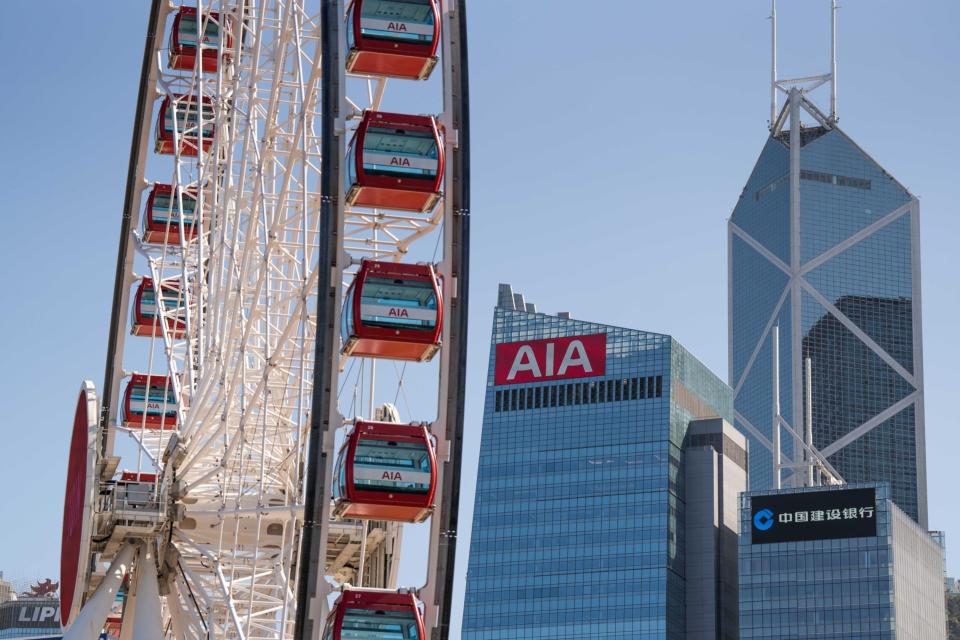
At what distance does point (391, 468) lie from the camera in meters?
43.4

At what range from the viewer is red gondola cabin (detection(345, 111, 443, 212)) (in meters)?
45.2

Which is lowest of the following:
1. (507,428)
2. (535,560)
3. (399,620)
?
(399,620)

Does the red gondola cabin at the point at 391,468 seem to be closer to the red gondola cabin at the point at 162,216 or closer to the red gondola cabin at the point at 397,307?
the red gondola cabin at the point at 397,307

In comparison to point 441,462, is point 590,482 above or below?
above

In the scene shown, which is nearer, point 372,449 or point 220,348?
point 372,449

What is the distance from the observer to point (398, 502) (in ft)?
143

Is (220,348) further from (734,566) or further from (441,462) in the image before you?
(734,566)

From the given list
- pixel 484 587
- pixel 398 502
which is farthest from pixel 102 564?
pixel 484 587

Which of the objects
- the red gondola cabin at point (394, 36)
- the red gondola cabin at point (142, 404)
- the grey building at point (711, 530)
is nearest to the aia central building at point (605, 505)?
the grey building at point (711, 530)

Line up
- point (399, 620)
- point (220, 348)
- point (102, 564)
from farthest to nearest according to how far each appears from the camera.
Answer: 1. point (102, 564)
2. point (220, 348)
3. point (399, 620)

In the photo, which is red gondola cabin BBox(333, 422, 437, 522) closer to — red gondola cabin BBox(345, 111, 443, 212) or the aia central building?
red gondola cabin BBox(345, 111, 443, 212)

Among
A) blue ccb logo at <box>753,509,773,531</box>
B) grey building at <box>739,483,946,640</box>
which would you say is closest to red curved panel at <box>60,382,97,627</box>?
grey building at <box>739,483,946,640</box>

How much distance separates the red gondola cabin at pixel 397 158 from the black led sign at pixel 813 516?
128 metres

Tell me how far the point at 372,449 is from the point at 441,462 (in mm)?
1545
